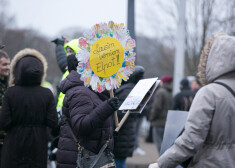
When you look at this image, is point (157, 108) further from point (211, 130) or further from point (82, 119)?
point (211, 130)

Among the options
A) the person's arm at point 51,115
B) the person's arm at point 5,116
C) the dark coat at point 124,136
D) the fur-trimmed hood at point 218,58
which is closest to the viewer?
the fur-trimmed hood at point 218,58

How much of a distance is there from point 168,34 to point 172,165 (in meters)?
11.9

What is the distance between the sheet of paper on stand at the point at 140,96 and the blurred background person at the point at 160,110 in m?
5.24

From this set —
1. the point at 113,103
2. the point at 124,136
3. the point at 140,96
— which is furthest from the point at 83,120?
the point at 124,136

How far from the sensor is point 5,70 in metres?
5.13

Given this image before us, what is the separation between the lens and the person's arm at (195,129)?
2.86 metres

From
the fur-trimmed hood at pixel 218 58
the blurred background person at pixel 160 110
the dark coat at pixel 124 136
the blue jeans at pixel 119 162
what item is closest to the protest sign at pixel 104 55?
the fur-trimmed hood at pixel 218 58

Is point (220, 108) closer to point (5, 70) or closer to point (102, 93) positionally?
point (102, 93)

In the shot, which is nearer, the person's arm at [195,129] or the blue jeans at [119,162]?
the person's arm at [195,129]

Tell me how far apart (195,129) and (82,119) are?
936mm

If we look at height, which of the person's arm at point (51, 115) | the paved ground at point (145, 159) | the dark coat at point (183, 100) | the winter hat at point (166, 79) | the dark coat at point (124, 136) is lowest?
the paved ground at point (145, 159)

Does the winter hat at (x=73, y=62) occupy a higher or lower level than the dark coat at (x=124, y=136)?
higher

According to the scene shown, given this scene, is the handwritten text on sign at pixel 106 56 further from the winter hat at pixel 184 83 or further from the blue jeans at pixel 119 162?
the winter hat at pixel 184 83

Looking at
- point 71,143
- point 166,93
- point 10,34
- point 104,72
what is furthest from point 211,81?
point 10,34
